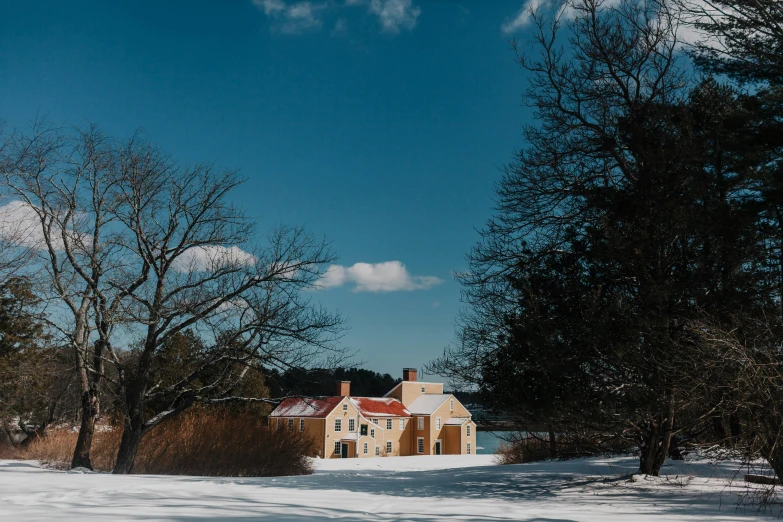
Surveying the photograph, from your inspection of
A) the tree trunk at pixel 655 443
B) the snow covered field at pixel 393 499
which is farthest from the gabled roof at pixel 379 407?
the tree trunk at pixel 655 443

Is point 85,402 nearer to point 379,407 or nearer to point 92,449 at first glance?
point 92,449

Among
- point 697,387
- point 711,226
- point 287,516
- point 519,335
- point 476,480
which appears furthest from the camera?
point 476,480

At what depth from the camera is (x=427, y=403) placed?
5075 cm

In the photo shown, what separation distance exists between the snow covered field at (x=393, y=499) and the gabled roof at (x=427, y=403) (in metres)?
37.7

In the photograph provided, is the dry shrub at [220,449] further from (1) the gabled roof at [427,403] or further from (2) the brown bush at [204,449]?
(1) the gabled roof at [427,403]

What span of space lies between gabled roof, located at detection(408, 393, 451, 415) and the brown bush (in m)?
32.3

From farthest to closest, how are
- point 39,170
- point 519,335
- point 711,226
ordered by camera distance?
point 39,170, point 519,335, point 711,226

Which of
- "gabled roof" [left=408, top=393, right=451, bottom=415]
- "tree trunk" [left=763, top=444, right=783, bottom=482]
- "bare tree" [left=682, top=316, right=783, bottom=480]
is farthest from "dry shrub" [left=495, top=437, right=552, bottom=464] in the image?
"gabled roof" [left=408, top=393, right=451, bottom=415]

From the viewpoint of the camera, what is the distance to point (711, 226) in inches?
387

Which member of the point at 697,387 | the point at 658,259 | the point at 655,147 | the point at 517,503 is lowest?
the point at 517,503

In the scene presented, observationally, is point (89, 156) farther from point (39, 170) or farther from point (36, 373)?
point (36, 373)

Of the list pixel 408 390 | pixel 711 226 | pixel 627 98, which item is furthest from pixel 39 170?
pixel 408 390

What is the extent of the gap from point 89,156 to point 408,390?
42505 millimetres

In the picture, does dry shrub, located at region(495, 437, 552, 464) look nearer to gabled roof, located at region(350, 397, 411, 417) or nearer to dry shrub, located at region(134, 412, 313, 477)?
dry shrub, located at region(134, 412, 313, 477)
